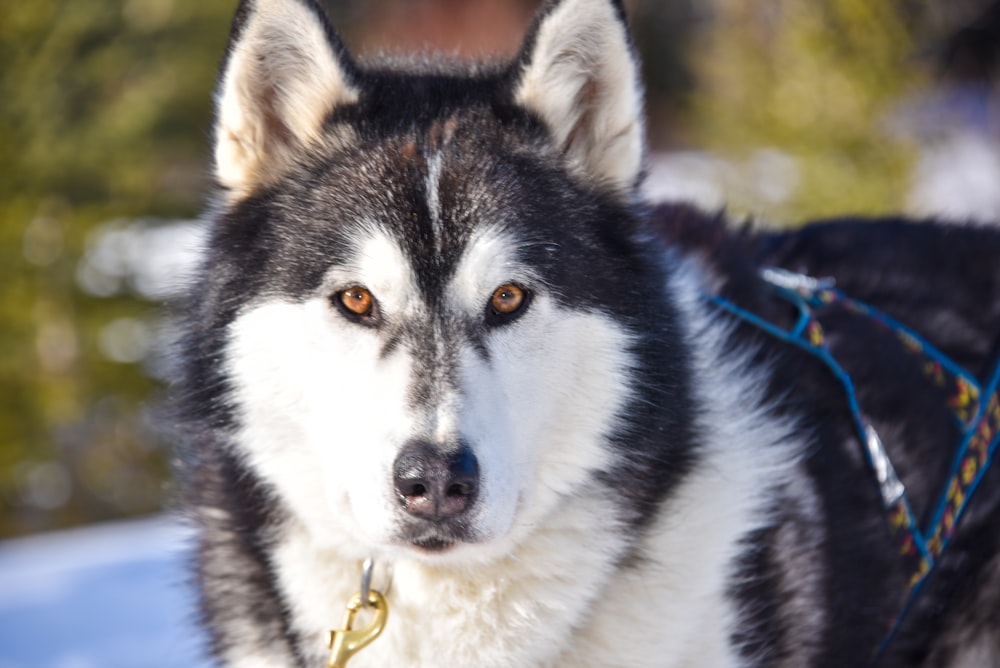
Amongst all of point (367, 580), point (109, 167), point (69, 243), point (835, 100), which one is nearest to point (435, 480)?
point (367, 580)

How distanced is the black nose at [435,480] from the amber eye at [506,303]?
0.98 ft

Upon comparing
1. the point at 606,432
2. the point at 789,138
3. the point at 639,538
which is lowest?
the point at 639,538

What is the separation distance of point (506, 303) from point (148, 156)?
343 inches

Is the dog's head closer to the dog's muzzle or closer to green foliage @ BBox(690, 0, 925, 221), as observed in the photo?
the dog's muzzle

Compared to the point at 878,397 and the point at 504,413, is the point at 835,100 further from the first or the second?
the point at 504,413

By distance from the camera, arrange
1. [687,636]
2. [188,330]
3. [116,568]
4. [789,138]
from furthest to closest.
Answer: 1. [789,138]
2. [116,568]
3. [188,330]
4. [687,636]

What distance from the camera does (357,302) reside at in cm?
192

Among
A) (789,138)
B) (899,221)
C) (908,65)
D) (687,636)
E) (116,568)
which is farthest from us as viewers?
(789,138)

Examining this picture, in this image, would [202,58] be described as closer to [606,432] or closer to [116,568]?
[116,568]

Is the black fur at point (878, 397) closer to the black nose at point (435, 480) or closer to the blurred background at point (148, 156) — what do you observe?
the black nose at point (435, 480)

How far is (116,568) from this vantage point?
4.63 metres

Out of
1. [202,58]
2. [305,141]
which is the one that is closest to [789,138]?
[305,141]

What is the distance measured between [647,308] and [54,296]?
26.5 feet

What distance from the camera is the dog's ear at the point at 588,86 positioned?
2043mm
